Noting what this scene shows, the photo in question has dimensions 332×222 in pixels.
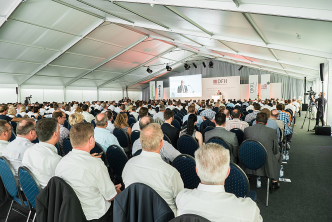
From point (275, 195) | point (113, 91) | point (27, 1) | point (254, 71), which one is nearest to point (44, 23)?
point (27, 1)

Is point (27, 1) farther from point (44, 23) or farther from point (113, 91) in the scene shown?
point (113, 91)

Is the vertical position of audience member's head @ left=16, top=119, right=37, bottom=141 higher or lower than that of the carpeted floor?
higher

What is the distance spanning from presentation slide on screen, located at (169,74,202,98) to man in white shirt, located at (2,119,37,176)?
21.1 m

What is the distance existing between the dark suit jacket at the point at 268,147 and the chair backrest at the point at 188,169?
4.63 ft

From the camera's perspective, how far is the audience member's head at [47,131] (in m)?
2.22

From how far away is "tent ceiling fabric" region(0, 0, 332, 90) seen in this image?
486 cm

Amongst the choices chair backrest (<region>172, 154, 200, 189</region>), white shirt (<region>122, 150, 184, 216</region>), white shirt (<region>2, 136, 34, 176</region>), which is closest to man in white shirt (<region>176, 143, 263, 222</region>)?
white shirt (<region>122, 150, 184, 216</region>)

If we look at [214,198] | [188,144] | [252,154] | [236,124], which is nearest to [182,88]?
[236,124]

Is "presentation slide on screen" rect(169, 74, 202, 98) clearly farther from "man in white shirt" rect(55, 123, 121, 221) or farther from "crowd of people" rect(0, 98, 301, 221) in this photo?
"man in white shirt" rect(55, 123, 121, 221)

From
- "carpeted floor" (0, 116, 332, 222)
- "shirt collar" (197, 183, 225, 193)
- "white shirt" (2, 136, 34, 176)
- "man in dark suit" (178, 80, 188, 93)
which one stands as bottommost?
"carpeted floor" (0, 116, 332, 222)

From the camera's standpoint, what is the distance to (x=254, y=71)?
22000mm

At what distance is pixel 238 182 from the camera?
203cm

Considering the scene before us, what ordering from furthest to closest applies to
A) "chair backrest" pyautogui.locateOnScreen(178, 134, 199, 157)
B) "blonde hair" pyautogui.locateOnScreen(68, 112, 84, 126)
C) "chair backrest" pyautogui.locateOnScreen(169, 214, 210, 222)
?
"blonde hair" pyautogui.locateOnScreen(68, 112, 84, 126), "chair backrest" pyautogui.locateOnScreen(178, 134, 199, 157), "chair backrest" pyautogui.locateOnScreen(169, 214, 210, 222)

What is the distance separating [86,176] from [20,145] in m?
1.41
